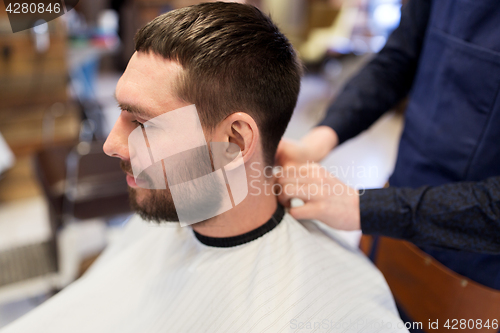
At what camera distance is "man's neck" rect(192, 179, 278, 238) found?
0.87 m

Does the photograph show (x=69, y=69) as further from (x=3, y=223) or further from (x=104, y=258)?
(x=104, y=258)

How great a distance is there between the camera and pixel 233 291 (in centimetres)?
83

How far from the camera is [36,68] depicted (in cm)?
326

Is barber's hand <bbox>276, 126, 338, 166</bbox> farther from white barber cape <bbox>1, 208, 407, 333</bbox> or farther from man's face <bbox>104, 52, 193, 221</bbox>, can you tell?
man's face <bbox>104, 52, 193, 221</bbox>

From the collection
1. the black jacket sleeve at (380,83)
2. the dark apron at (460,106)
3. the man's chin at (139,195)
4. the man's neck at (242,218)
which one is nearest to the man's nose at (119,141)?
the man's chin at (139,195)

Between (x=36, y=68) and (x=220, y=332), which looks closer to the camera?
(x=220, y=332)

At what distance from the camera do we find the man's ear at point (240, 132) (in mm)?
747

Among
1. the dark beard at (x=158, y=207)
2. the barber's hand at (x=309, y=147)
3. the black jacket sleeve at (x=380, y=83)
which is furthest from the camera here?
the black jacket sleeve at (x=380, y=83)

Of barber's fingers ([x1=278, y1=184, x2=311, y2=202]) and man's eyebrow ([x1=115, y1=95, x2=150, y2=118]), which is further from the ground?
man's eyebrow ([x1=115, y1=95, x2=150, y2=118])

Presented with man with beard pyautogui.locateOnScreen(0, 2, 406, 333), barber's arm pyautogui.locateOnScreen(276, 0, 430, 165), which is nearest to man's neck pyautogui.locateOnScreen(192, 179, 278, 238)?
man with beard pyautogui.locateOnScreen(0, 2, 406, 333)

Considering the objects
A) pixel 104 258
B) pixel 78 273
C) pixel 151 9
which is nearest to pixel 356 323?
pixel 104 258

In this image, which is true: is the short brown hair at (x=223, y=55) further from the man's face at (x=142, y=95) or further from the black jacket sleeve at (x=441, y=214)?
the black jacket sleeve at (x=441, y=214)

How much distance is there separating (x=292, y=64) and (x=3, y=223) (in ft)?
8.02

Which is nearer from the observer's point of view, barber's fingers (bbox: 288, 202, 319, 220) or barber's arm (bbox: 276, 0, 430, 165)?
barber's fingers (bbox: 288, 202, 319, 220)
